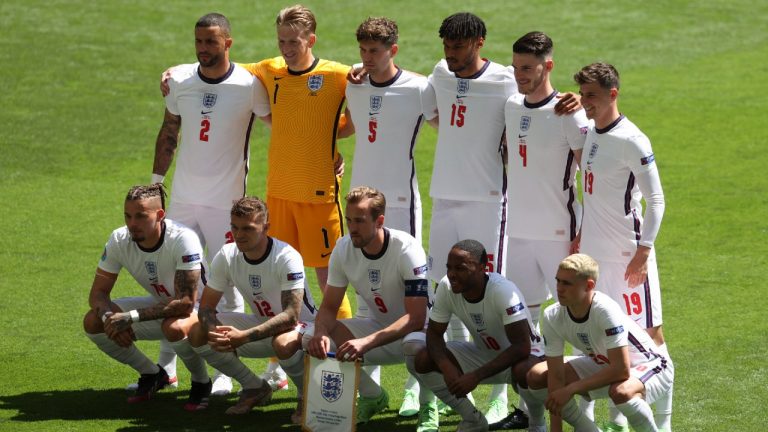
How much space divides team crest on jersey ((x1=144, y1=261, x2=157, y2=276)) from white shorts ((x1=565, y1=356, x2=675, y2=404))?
2848mm

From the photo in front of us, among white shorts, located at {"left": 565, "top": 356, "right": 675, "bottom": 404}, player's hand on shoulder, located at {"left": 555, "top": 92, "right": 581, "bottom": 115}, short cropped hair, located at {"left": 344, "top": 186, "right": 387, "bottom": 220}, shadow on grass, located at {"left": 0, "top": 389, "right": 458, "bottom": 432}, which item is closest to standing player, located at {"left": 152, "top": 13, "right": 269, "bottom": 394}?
shadow on grass, located at {"left": 0, "top": 389, "right": 458, "bottom": 432}

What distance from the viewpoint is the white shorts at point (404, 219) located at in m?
8.90

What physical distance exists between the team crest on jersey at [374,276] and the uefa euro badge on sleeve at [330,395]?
1.83 ft

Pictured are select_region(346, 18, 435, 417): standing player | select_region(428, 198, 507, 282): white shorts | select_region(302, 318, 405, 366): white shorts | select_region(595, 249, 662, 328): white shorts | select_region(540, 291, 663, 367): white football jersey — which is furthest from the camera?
select_region(346, 18, 435, 417): standing player

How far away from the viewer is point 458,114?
338 inches

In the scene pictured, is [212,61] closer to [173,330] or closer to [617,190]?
[173,330]

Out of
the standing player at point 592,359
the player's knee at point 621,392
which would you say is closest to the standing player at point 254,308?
the standing player at point 592,359

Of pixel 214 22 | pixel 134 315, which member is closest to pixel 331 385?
pixel 134 315

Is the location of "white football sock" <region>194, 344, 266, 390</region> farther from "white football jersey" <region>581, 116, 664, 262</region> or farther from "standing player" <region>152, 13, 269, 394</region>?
"white football jersey" <region>581, 116, 664, 262</region>

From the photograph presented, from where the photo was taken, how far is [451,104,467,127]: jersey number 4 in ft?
28.1

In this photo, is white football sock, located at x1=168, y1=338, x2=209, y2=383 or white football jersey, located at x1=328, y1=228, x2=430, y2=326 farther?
white football sock, located at x1=168, y1=338, x2=209, y2=383

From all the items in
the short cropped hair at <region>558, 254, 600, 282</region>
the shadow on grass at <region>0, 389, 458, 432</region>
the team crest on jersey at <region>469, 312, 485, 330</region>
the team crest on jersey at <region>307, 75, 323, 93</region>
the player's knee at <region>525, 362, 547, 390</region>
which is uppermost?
the team crest on jersey at <region>307, 75, 323, 93</region>

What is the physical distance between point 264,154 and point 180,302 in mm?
7244

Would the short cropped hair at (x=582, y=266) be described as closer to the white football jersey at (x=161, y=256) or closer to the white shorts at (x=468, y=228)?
the white shorts at (x=468, y=228)
